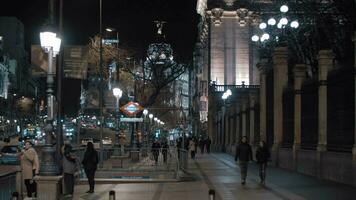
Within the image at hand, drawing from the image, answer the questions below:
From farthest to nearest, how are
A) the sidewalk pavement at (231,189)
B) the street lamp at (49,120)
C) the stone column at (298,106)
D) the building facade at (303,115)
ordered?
the stone column at (298,106), the building facade at (303,115), the sidewalk pavement at (231,189), the street lamp at (49,120)

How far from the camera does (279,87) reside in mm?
33125

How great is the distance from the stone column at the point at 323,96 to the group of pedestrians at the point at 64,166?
895 cm

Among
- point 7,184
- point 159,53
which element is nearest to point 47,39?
point 7,184

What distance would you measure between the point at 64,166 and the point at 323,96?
1072 cm

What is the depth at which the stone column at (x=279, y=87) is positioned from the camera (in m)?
33.0

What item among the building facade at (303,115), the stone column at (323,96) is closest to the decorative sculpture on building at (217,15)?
the building facade at (303,115)

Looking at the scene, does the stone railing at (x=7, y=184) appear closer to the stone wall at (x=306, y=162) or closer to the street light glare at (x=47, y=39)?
the street light glare at (x=47, y=39)

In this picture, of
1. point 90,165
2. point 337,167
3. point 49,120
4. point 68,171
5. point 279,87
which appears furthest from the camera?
point 279,87

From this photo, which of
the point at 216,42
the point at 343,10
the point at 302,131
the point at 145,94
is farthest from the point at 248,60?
the point at 302,131

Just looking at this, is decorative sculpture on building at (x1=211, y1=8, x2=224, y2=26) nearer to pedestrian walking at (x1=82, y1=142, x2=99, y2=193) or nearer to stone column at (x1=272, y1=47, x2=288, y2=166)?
stone column at (x1=272, y1=47, x2=288, y2=166)

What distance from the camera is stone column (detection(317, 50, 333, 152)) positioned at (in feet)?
81.5

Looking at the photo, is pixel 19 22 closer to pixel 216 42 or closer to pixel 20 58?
pixel 20 58

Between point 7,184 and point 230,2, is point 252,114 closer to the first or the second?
point 7,184

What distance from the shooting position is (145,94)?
2344 inches
